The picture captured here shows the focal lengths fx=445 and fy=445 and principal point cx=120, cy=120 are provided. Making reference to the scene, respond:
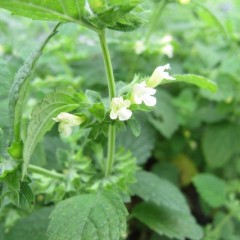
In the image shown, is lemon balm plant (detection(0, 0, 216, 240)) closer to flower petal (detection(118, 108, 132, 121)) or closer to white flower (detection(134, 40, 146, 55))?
flower petal (detection(118, 108, 132, 121))

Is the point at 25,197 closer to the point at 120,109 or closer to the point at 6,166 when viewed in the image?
the point at 6,166

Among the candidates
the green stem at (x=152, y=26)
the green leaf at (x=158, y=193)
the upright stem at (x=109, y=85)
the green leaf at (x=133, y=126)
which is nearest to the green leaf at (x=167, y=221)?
the green leaf at (x=158, y=193)

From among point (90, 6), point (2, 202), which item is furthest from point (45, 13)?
point (2, 202)

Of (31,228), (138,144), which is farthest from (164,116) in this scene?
(31,228)

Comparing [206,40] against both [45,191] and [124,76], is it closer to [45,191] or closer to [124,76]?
[124,76]

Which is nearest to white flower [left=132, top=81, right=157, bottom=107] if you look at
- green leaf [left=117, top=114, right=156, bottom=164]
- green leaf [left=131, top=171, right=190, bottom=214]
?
green leaf [left=131, top=171, right=190, bottom=214]
